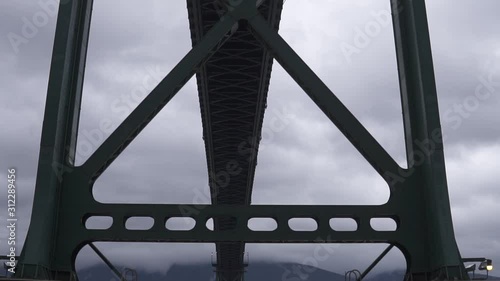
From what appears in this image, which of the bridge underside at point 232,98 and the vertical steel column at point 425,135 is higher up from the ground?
the bridge underside at point 232,98

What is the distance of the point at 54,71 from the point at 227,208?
15.7 feet

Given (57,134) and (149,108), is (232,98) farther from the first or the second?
(57,134)

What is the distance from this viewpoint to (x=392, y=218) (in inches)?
538

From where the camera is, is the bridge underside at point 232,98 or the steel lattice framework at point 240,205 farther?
the bridge underside at point 232,98

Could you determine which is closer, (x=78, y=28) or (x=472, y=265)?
(x=472, y=265)

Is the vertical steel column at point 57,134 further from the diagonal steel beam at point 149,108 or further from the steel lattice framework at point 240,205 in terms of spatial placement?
the diagonal steel beam at point 149,108

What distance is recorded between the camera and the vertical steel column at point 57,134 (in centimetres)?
1234

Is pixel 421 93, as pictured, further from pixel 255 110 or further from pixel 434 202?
pixel 255 110

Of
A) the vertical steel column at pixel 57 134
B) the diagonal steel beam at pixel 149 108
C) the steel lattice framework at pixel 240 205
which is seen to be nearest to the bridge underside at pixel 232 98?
the diagonal steel beam at pixel 149 108

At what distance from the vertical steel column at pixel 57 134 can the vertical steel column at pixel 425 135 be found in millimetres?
7473

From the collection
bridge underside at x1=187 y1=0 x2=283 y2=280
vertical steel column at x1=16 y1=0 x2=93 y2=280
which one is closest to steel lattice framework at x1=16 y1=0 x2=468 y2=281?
vertical steel column at x1=16 y1=0 x2=93 y2=280

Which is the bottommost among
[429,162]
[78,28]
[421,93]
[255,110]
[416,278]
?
[416,278]

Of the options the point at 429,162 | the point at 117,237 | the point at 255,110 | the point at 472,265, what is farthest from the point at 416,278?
the point at 255,110

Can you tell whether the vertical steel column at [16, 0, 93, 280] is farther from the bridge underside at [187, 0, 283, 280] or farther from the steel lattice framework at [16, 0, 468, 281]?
the bridge underside at [187, 0, 283, 280]
